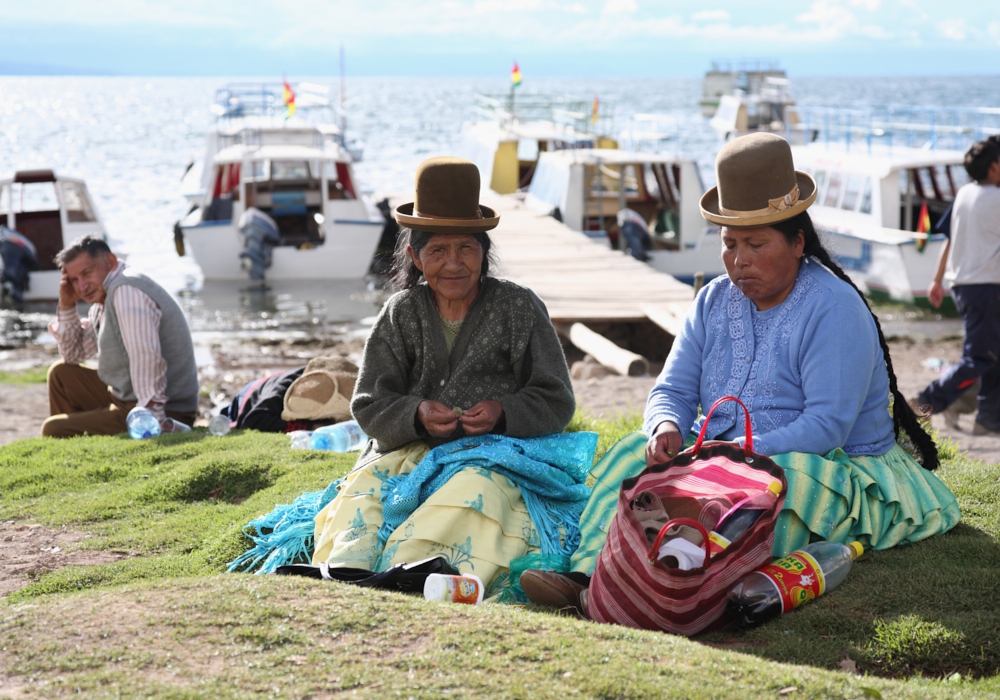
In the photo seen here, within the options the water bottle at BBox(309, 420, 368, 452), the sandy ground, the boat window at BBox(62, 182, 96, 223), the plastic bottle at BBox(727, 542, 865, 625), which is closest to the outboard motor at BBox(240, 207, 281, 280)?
the boat window at BBox(62, 182, 96, 223)

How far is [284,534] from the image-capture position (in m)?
3.83

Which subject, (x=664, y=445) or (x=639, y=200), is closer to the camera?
(x=664, y=445)

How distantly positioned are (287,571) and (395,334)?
1005 millimetres

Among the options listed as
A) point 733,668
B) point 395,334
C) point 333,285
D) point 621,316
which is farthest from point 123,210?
point 733,668

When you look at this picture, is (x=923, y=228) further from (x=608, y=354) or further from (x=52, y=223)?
(x=52, y=223)

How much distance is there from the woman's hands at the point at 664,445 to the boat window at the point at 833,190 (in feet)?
44.9

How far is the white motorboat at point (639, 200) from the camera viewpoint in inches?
657

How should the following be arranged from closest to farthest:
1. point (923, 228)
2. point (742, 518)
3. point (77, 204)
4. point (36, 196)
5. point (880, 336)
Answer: point (742, 518) < point (880, 336) < point (923, 228) < point (77, 204) < point (36, 196)

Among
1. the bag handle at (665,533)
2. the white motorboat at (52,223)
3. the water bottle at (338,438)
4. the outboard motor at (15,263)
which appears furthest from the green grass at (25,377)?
the bag handle at (665,533)

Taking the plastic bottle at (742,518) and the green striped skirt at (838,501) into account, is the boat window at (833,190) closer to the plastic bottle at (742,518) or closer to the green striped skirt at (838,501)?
the green striped skirt at (838,501)

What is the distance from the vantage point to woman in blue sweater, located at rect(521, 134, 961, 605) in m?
3.25

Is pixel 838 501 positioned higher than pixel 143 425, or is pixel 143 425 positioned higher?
pixel 838 501

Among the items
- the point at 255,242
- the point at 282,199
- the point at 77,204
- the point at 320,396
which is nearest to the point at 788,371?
the point at 320,396

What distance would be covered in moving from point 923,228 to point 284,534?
43.7 feet
